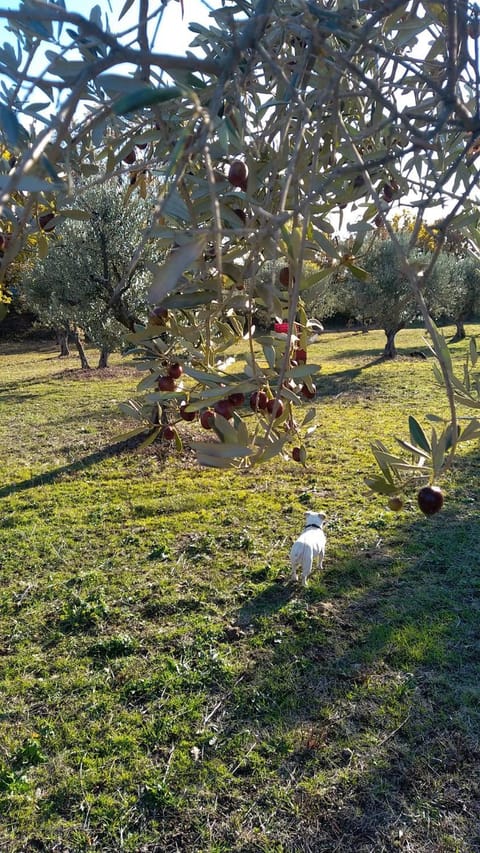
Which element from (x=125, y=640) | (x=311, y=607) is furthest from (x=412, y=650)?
(x=125, y=640)

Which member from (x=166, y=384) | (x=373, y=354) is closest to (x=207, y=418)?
(x=166, y=384)

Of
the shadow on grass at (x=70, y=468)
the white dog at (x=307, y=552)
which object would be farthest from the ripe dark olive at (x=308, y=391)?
the shadow on grass at (x=70, y=468)

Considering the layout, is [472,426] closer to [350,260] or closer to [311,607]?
[350,260]

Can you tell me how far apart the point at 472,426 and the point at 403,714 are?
1.82m

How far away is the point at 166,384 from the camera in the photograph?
147 cm

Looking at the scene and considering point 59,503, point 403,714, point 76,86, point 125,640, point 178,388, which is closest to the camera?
point 76,86

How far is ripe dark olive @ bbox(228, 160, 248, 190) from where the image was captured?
1177 millimetres

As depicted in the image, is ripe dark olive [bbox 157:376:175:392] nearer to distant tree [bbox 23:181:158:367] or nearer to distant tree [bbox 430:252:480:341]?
distant tree [bbox 23:181:158:367]

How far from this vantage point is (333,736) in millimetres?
2500

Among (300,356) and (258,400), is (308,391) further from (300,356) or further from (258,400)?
(258,400)

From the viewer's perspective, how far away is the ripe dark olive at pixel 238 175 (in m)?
1.18

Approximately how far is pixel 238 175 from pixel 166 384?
1.68ft

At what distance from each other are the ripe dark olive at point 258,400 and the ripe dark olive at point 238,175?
42 cm

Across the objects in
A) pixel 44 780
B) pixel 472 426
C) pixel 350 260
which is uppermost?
pixel 350 260
